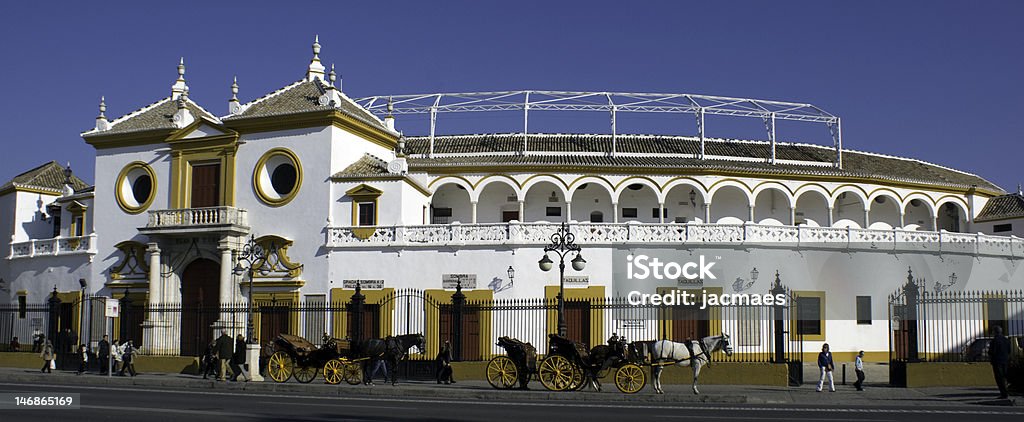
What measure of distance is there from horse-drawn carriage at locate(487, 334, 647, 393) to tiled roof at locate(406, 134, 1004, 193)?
694 inches

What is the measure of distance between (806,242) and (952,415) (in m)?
16.2

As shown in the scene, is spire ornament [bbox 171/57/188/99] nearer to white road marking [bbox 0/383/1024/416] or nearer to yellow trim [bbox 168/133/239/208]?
yellow trim [bbox 168/133/239/208]

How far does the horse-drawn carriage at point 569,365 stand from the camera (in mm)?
20594

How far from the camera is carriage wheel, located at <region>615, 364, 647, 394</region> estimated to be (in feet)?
67.4

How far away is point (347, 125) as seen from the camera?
33.1 meters

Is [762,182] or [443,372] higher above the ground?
[762,182]

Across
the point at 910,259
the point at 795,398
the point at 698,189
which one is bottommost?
the point at 795,398

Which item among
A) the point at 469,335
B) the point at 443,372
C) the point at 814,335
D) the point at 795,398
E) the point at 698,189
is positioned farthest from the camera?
the point at 698,189

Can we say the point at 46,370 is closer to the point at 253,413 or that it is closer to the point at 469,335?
the point at 469,335

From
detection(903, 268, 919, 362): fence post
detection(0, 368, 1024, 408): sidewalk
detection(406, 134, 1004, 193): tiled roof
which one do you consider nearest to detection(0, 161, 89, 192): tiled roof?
detection(406, 134, 1004, 193): tiled roof

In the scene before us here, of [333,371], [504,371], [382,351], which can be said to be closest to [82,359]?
[333,371]

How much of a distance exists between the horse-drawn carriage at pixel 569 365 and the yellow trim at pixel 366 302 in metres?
8.42

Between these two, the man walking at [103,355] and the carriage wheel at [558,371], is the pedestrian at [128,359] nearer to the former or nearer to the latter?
the man walking at [103,355]

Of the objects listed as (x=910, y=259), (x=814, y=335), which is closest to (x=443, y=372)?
(x=814, y=335)
